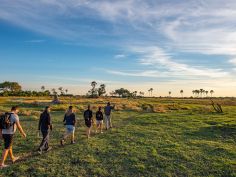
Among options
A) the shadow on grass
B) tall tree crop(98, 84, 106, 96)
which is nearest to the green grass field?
the shadow on grass

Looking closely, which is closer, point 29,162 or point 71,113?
point 29,162

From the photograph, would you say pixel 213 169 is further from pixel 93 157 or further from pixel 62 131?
pixel 62 131

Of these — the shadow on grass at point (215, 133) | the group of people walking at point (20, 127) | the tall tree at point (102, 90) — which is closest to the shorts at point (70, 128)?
the group of people walking at point (20, 127)

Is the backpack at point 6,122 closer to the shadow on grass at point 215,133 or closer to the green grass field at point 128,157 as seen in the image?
the green grass field at point 128,157

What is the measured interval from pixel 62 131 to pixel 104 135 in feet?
12.9

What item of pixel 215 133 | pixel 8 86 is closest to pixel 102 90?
pixel 8 86

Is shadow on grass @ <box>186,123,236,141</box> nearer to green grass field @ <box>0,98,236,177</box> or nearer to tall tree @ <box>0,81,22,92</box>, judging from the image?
green grass field @ <box>0,98,236,177</box>

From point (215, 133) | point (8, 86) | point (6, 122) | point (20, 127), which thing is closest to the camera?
point (6, 122)

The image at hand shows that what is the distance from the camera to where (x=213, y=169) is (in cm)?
1241

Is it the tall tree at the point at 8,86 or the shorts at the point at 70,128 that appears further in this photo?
the tall tree at the point at 8,86

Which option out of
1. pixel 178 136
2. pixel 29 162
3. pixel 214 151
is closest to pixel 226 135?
pixel 178 136

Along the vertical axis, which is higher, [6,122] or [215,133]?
[6,122]

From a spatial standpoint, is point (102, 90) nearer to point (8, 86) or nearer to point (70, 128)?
point (8, 86)

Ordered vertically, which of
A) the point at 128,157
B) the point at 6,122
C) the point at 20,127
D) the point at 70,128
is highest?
the point at 6,122
